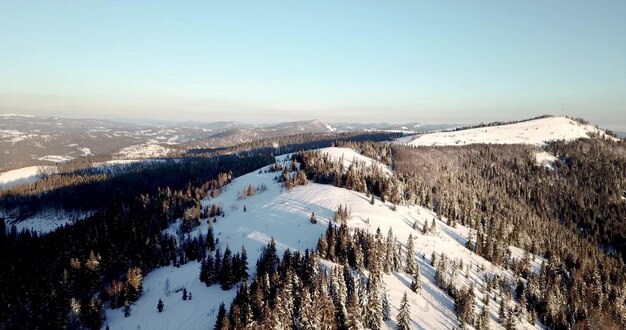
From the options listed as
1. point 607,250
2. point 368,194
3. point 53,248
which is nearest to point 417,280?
point 368,194

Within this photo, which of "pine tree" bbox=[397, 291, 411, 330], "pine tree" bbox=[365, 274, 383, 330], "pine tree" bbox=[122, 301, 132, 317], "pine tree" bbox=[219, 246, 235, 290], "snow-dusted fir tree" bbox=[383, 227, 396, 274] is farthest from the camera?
"snow-dusted fir tree" bbox=[383, 227, 396, 274]

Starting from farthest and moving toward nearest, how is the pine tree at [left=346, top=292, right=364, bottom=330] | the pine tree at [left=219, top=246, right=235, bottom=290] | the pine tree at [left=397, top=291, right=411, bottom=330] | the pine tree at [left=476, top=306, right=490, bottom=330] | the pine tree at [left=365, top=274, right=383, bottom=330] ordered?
the pine tree at [left=219, top=246, right=235, bottom=290] < the pine tree at [left=476, top=306, right=490, bottom=330] < the pine tree at [left=397, top=291, right=411, bottom=330] < the pine tree at [left=365, top=274, right=383, bottom=330] < the pine tree at [left=346, top=292, right=364, bottom=330]

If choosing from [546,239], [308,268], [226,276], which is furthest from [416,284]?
[546,239]

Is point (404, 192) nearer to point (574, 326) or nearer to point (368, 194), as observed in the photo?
point (368, 194)

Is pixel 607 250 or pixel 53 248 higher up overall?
pixel 53 248

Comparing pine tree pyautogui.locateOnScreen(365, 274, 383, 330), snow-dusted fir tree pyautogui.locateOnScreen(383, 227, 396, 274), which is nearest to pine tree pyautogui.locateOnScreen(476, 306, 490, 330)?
snow-dusted fir tree pyautogui.locateOnScreen(383, 227, 396, 274)

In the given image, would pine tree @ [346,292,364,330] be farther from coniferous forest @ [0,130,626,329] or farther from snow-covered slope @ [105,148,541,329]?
snow-covered slope @ [105,148,541,329]

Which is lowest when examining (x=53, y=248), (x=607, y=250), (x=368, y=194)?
(x=607, y=250)

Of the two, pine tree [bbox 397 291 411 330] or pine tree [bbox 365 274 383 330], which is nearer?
pine tree [bbox 365 274 383 330]

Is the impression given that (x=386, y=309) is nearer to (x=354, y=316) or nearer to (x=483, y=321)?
(x=354, y=316)
